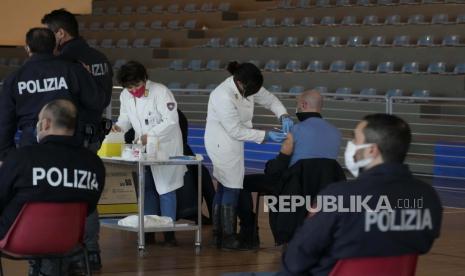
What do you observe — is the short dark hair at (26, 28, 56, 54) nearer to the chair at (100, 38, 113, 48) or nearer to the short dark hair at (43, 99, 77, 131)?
the short dark hair at (43, 99, 77, 131)

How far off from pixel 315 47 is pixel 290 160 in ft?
35.8

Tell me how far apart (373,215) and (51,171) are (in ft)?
5.85

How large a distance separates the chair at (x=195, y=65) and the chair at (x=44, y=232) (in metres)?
14.2

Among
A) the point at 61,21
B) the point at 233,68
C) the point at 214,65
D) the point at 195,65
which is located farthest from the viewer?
the point at 195,65

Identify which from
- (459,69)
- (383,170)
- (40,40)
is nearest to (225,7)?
(459,69)

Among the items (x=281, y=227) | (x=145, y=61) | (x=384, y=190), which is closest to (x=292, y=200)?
(x=281, y=227)

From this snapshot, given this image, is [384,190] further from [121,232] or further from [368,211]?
[121,232]

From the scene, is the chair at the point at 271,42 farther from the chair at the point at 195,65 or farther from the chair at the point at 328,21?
the chair at the point at 195,65

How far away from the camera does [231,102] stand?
771 cm

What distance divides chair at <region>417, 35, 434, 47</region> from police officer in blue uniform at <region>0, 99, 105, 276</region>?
11564 millimetres

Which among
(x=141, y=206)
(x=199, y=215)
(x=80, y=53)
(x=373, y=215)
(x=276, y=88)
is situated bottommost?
(x=199, y=215)

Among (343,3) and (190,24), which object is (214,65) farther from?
(190,24)

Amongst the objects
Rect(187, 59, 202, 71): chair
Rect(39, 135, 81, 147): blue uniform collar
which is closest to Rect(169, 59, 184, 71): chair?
Rect(187, 59, 202, 71): chair

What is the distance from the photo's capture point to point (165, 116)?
7.84m
